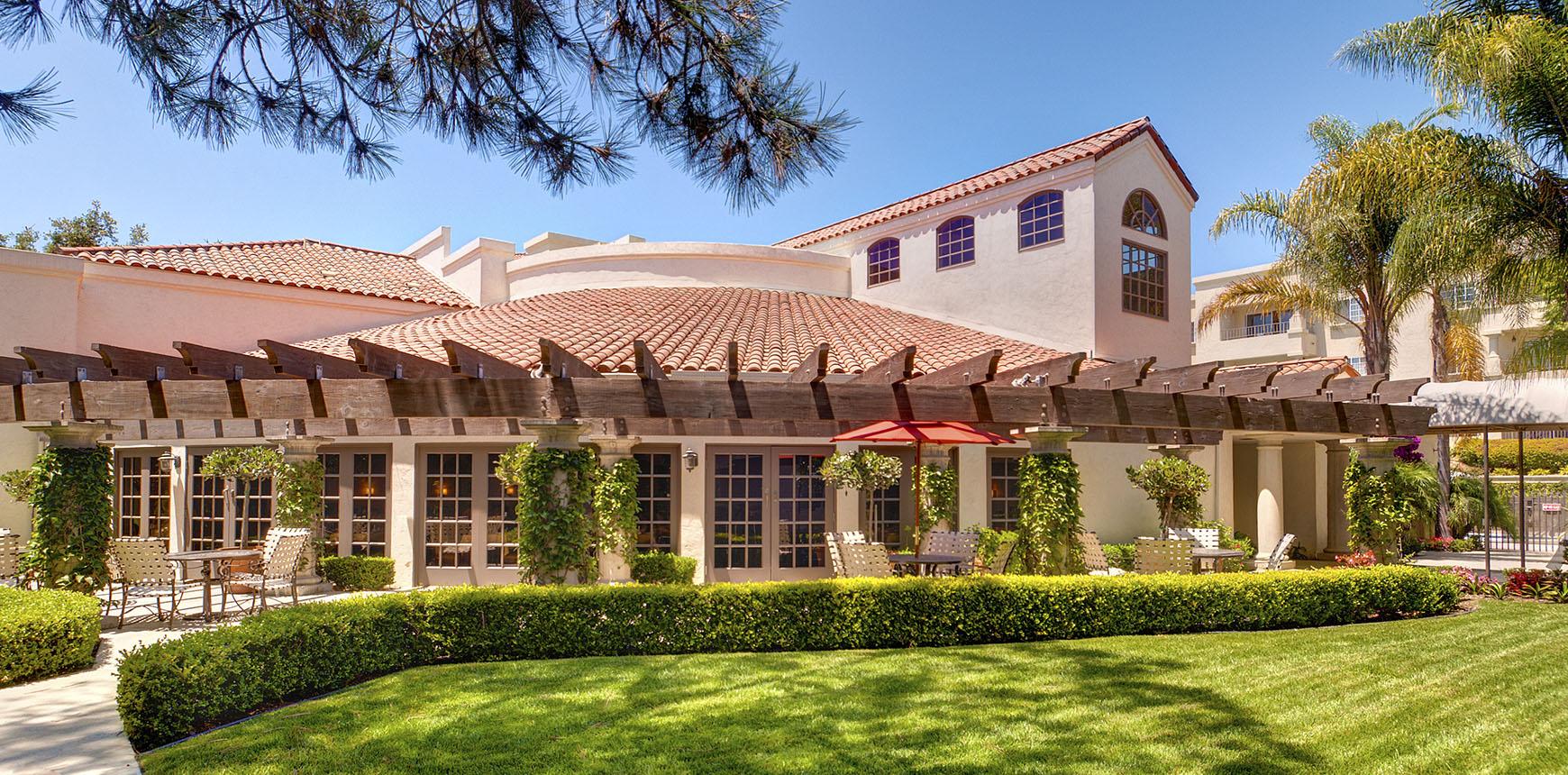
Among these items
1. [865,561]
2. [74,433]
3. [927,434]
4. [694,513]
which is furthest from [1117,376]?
[74,433]

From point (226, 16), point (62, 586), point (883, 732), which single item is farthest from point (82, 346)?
point (883, 732)

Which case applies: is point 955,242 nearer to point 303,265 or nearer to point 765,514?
point 765,514

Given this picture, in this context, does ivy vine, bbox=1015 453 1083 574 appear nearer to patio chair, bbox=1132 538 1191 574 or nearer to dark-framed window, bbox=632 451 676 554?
patio chair, bbox=1132 538 1191 574

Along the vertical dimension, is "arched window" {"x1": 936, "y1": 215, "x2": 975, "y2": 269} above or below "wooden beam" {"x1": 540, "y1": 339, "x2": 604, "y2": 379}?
above

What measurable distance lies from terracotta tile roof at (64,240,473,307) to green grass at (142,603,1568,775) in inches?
575

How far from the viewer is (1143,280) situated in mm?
19172

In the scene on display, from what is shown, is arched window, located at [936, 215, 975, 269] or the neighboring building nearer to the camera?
arched window, located at [936, 215, 975, 269]

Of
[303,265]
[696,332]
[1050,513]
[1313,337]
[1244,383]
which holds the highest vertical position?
[303,265]

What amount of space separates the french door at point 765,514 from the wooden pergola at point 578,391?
238 inches

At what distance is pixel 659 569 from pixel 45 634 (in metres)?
8.09

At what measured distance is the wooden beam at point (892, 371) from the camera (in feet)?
29.5

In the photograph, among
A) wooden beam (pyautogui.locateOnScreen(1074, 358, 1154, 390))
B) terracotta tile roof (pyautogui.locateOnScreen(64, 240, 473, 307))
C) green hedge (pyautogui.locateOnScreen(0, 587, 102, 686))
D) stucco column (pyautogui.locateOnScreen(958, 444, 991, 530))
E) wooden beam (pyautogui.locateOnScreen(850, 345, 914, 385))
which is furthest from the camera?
terracotta tile roof (pyautogui.locateOnScreen(64, 240, 473, 307))

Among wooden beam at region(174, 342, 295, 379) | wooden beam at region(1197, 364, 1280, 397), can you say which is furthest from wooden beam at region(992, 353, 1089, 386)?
wooden beam at region(174, 342, 295, 379)

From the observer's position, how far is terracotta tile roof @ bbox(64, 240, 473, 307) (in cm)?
1850
